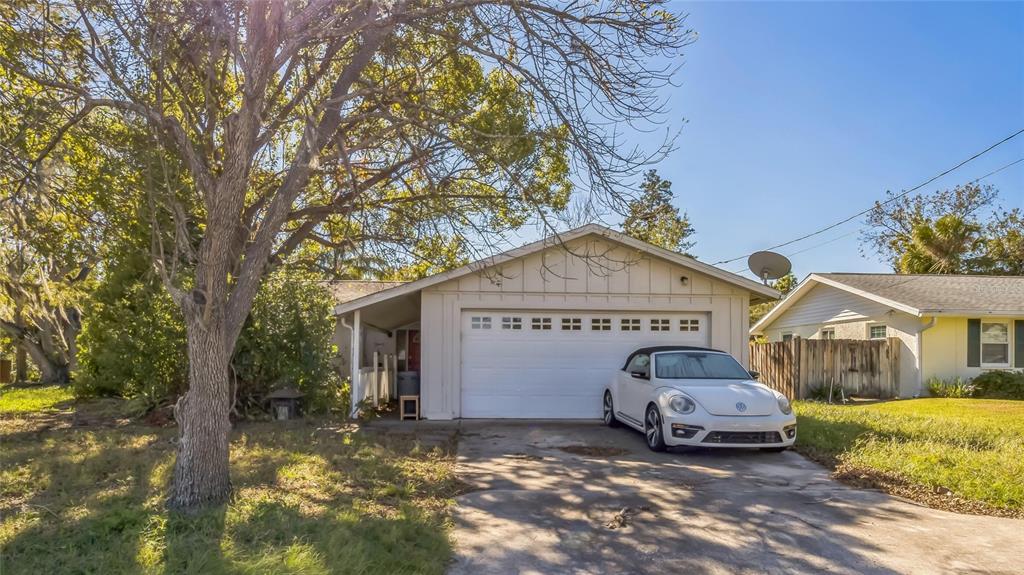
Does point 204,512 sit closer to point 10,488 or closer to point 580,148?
point 10,488

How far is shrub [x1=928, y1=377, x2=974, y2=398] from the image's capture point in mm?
16172

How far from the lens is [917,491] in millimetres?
6926

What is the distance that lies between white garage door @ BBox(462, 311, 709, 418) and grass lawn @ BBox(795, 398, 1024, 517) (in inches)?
128

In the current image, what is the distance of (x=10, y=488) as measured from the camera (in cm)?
678

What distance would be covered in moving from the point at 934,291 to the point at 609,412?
12085 millimetres

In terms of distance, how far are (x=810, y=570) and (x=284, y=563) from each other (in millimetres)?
3587

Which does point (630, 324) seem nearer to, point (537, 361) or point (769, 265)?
point (537, 361)

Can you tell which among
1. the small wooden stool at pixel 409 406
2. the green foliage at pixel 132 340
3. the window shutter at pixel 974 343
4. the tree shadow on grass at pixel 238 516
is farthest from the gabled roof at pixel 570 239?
the window shutter at pixel 974 343

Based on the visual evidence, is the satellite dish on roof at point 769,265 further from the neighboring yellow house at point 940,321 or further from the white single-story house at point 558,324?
the white single-story house at point 558,324

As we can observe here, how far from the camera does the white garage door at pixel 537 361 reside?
40.2ft

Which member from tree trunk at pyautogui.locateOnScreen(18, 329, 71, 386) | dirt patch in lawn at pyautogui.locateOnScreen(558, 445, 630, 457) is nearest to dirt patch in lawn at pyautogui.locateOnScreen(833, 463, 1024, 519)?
dirt patch in lawn at pyautogui.locateOnScreen(558, 445, 630, 457)

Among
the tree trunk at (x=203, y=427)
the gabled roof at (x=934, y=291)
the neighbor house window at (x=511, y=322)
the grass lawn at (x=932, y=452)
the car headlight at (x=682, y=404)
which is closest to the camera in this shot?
the tree trunk at (x=203, y=427)

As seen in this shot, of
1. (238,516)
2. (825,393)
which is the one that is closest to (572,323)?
(238,516)

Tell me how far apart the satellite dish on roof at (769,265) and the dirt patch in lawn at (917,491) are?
8.31m
